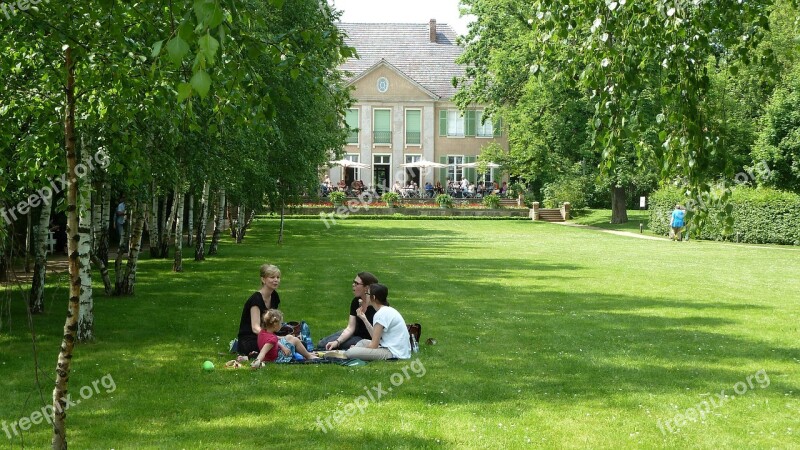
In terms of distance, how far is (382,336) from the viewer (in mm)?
11961

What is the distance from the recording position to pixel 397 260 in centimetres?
2948

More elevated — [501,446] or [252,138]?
[252,138]

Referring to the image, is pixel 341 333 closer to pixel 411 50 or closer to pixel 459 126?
pixel 459 126

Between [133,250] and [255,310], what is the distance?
20.7 feet

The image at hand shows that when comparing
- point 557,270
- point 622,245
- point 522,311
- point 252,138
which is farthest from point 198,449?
point 622,245

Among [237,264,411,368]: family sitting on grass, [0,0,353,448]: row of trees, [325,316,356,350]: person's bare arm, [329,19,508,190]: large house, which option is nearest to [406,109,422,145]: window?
[329,19,508,190]: large house

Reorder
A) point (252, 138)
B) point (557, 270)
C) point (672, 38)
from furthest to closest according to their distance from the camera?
point (557, 270) → point (252, 138) → point (672, 38)

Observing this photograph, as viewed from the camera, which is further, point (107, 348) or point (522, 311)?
point (522, 311)

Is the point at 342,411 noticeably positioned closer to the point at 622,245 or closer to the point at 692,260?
the point at 692,260

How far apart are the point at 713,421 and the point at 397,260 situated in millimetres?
20834

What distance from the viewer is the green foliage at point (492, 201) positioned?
6612 centimetres

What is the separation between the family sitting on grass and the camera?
456 inches

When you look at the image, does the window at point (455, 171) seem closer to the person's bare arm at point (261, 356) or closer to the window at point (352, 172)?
the window at point (352, 172)

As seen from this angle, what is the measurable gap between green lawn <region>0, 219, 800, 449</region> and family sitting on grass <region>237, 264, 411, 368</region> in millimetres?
320
